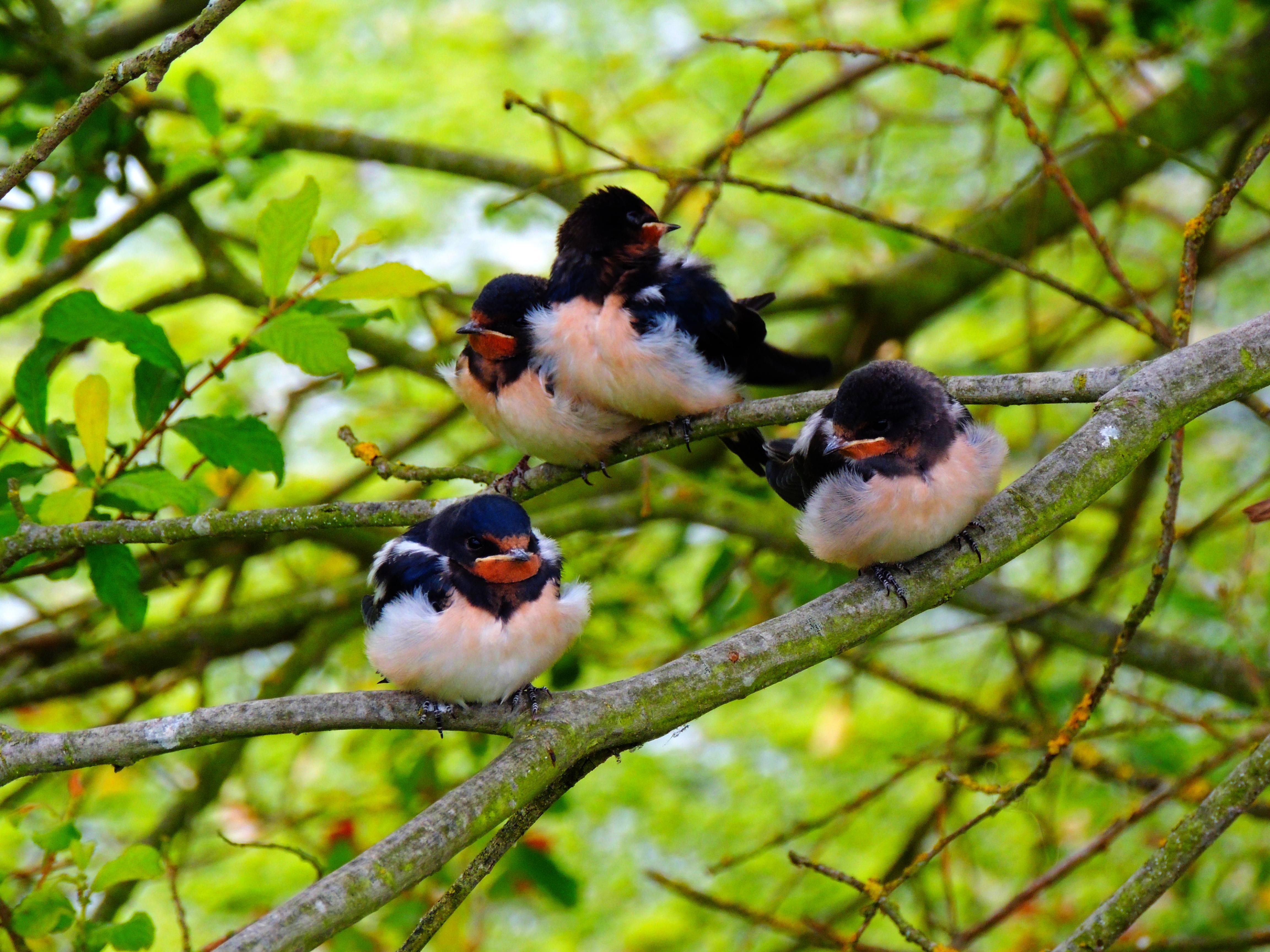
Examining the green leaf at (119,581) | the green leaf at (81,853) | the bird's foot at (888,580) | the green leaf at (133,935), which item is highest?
the green leaf at (119,581)

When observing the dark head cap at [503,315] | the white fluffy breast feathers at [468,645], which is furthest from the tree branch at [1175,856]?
the dark head cap at [503,315]

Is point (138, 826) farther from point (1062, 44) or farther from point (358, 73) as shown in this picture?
point (1062, 44)

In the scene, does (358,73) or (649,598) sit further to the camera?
(358,73)

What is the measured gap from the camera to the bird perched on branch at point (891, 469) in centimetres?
343

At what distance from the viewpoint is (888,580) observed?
10.4 feet

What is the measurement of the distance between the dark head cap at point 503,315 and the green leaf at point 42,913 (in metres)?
2.28

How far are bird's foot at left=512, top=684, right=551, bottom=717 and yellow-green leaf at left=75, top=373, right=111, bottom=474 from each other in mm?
1346

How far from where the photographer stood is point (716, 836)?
6902mm

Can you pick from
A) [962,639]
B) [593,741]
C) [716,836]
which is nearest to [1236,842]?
Answer: [962,639]

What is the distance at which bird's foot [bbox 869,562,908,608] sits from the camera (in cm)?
296

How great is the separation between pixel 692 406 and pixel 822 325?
2.55 metres

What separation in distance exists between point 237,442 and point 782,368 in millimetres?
2220

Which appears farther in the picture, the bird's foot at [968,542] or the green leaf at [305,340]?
the green leaf at [305,340]

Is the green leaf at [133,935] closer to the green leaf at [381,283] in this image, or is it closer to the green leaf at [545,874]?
the green leaf at [381,283]
